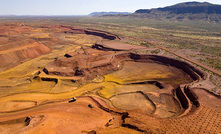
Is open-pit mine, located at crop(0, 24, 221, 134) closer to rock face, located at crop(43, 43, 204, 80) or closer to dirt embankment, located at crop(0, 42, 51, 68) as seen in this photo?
rock face, located at crop(43, 43, 204, 80)

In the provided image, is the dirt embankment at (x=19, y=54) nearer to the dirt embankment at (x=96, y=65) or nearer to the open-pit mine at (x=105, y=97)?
the open-pit mine at (x=105, y=97)

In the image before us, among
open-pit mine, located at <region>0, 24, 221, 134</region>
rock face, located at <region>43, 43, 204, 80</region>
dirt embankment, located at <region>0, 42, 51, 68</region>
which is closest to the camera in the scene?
open-pit mine, located at <region>0, 24, 221, 134</region>

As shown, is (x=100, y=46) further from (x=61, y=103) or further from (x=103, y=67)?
(x=61, y=103)

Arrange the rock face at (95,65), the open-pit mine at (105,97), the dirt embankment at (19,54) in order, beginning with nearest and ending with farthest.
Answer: the open-pit mine at (105,97) → the rock face at (95,65) → the dirt embankment at (19,54)

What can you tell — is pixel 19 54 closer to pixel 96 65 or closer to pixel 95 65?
pixel 95 65

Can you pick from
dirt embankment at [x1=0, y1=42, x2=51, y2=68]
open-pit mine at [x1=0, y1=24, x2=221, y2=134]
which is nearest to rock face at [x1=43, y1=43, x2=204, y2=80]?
open-pit mine at [x1=0, y1=24, x2=221, y2=134]

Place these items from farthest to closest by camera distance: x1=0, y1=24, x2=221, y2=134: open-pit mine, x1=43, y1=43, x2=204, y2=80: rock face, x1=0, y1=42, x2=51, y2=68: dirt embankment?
x1=0, y1=42, x2=51, y2=68: dirt embankment
x1=43, y1=43, x2=204, y2=80: rock face
x1=0, y1=24, x2=221, y2=134: open-pit mine

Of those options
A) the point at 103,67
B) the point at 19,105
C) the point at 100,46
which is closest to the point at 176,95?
the point at 103,67

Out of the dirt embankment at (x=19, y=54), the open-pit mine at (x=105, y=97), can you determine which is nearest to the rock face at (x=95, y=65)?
the open-pit mine at (x=105, y=97)
